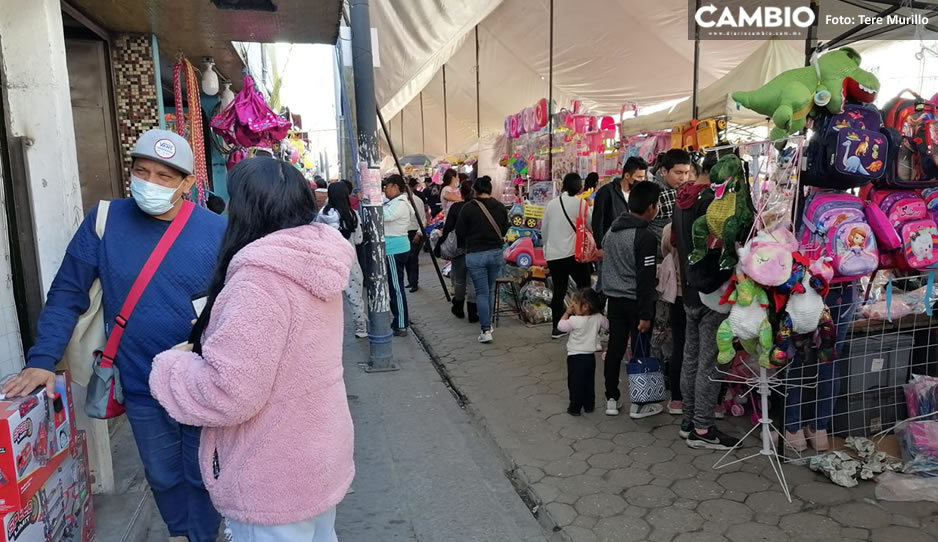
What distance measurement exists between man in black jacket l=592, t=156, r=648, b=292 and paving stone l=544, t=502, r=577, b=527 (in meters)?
2.86

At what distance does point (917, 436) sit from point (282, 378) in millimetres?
3544

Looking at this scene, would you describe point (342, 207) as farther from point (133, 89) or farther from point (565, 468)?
point (565, 468)

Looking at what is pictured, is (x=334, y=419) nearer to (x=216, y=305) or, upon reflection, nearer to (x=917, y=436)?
(x=216, y=305)

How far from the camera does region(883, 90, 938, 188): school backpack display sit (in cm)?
319

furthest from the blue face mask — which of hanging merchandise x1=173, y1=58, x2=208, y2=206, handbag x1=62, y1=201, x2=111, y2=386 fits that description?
hanging merchandise x1=173, y1=58, x2=208, y2=206

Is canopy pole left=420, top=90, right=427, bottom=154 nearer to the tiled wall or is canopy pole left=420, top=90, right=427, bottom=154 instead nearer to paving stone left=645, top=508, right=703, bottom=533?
the tiled wall

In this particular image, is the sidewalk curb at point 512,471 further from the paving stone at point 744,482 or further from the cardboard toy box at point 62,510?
the cardboard toy box at point 62,510

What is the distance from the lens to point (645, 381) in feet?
14.1

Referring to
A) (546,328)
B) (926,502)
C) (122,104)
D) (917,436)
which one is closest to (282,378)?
(926,502)

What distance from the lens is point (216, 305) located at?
1.58m

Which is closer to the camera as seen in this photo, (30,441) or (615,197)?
(30,441)

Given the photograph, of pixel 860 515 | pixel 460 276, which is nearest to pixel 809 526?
pixel 860 515

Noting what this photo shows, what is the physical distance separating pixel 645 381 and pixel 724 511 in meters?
1.26

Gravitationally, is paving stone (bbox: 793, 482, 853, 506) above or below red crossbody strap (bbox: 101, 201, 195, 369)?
below
